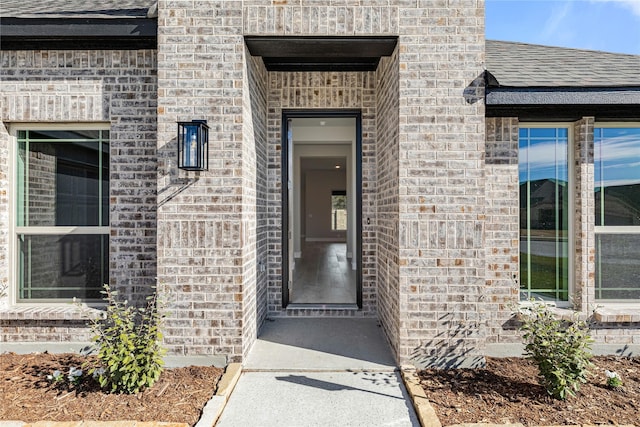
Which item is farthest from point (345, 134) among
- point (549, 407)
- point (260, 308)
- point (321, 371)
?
point (549, 407)

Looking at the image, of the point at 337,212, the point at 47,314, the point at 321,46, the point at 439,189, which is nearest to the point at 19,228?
the point at 47,314

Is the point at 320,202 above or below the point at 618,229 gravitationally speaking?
above

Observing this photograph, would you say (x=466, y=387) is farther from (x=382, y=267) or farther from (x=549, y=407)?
(x=382, y=267)

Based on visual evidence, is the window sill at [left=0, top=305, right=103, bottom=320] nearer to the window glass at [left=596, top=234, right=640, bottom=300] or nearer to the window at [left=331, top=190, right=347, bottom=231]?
the window glass at [left=596, top=234, right=640, bottom=300]

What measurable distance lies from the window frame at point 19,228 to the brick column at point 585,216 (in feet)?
16.1

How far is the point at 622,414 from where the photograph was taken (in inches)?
99.3

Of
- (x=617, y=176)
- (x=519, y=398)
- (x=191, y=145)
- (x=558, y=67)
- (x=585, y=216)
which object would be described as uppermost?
(x=558, y=67)

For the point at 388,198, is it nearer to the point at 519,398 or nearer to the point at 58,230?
the point at 519,398

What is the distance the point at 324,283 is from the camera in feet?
19.3

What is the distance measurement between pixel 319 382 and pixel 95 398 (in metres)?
1.76

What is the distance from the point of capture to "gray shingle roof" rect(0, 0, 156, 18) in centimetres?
336

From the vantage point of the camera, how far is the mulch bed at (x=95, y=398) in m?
2.48

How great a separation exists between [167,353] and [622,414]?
12.1ft

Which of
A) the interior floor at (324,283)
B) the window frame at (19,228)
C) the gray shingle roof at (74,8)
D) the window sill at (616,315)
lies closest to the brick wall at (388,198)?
the interior floor at (324,283)
